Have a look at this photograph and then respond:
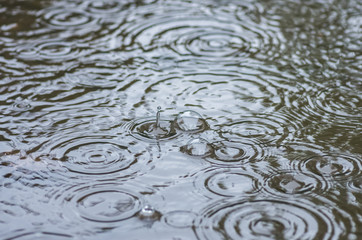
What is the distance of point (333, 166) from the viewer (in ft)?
7.90

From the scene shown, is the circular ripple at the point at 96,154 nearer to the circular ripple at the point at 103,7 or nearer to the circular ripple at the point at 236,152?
the circular ripple at the point at 236,152

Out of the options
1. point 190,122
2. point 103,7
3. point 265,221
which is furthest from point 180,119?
point 103,7

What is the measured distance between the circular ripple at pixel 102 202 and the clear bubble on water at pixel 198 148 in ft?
1.25

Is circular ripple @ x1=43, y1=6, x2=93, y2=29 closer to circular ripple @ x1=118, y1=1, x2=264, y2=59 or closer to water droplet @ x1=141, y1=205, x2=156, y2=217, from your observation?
circular ripple @ x1=118, y1=1, x2=264, y2=59

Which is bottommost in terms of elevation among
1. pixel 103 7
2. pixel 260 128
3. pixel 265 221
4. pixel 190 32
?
pixel 265 221

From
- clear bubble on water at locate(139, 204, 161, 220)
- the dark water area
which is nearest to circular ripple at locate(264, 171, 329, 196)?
the dark water area

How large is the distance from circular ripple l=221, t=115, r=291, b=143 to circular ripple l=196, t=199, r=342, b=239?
0.53 m

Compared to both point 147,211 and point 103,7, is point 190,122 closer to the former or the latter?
point 147,211

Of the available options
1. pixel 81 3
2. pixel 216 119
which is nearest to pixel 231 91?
pixel 216 119

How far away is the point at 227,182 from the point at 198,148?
0.29 meters

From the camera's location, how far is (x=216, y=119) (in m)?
2.81

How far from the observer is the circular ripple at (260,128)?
2641 millimetres

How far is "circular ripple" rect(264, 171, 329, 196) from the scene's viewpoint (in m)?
2.24

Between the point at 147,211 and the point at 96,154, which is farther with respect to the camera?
the point at 96,154
